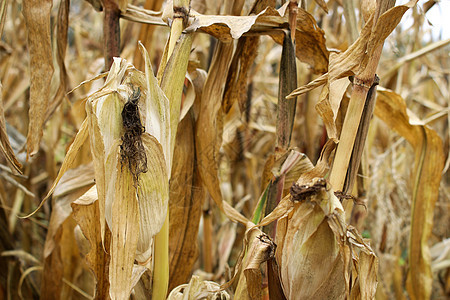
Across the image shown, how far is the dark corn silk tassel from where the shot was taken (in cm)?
38

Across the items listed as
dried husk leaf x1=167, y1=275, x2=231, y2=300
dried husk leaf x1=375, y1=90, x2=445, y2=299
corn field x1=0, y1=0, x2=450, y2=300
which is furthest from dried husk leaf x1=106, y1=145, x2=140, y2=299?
dried husk leaf x1=375, y1=90, x2=445, y2=299

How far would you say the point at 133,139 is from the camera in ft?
1.25

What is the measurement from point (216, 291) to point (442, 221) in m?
1.14

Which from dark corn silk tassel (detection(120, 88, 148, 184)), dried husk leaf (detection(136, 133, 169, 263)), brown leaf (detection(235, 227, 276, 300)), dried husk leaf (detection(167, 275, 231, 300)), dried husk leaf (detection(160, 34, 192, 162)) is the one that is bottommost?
dried husk leaf (detection(167, 275, 231, 300))

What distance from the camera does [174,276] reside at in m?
0.68

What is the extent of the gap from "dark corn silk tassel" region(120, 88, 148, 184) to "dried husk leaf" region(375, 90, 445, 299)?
1.70 feet

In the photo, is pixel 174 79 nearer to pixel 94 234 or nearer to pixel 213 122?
pixel 213 122

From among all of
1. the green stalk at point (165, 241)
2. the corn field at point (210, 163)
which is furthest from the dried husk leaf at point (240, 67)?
the green stalk at point (165, 241)

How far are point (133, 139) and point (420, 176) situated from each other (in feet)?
2.01

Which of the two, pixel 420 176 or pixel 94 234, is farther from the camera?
pixel 420 176

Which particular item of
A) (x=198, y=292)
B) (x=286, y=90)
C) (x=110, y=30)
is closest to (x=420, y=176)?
(x=286, y=90)

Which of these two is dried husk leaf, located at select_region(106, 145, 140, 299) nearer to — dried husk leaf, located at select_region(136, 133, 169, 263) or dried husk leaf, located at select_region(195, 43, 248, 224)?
dried husk leaf, located at select_region(136, 133, 169, 263)

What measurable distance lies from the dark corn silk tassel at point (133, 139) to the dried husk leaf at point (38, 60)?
26 cm

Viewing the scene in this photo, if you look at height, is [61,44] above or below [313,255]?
above
